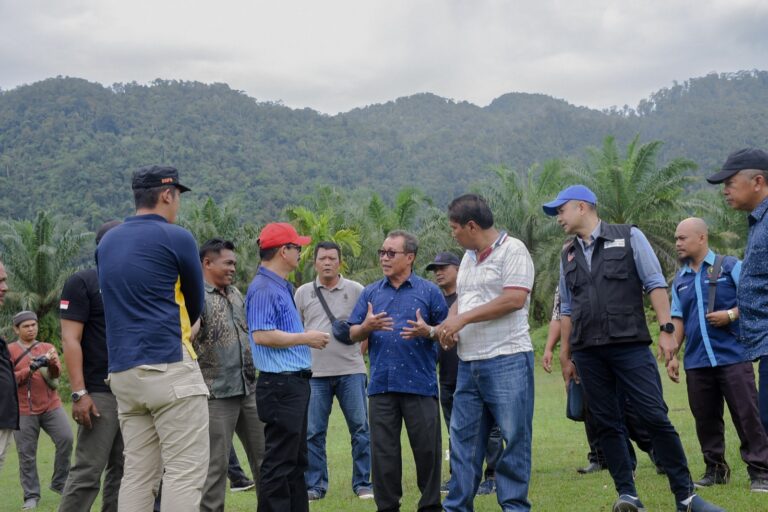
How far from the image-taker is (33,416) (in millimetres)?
11211

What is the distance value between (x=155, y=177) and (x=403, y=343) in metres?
2.36

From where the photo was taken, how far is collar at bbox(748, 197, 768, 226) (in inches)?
192

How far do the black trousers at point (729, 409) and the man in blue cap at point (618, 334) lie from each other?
127 cm

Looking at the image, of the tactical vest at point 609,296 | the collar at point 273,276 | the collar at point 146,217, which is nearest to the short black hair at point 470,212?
the tactical vest at point 609,296

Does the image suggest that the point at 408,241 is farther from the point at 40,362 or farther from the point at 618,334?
the point at 40,362

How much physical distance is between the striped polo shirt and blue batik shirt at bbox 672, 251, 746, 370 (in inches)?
131

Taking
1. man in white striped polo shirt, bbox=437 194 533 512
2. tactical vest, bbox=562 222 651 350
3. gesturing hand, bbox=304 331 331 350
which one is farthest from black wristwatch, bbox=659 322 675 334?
gesturing hand, bbox=304 331 331 350

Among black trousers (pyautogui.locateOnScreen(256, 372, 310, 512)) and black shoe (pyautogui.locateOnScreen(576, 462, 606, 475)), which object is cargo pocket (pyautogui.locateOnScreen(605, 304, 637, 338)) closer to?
black trousers (pyautogui.locateOnScreen(256, 372, 310, 512))

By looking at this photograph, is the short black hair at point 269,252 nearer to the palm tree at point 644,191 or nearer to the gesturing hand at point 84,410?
the gesturing hand at point 84,410

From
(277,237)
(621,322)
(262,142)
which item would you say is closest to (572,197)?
(621,322)

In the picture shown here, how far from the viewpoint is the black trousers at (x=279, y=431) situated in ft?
20.7

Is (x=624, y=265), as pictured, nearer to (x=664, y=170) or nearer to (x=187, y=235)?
(x=187, y=235)

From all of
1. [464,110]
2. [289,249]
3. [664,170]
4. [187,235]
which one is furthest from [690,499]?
[464,110]

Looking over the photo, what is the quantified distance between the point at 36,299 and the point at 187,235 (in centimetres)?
3733
